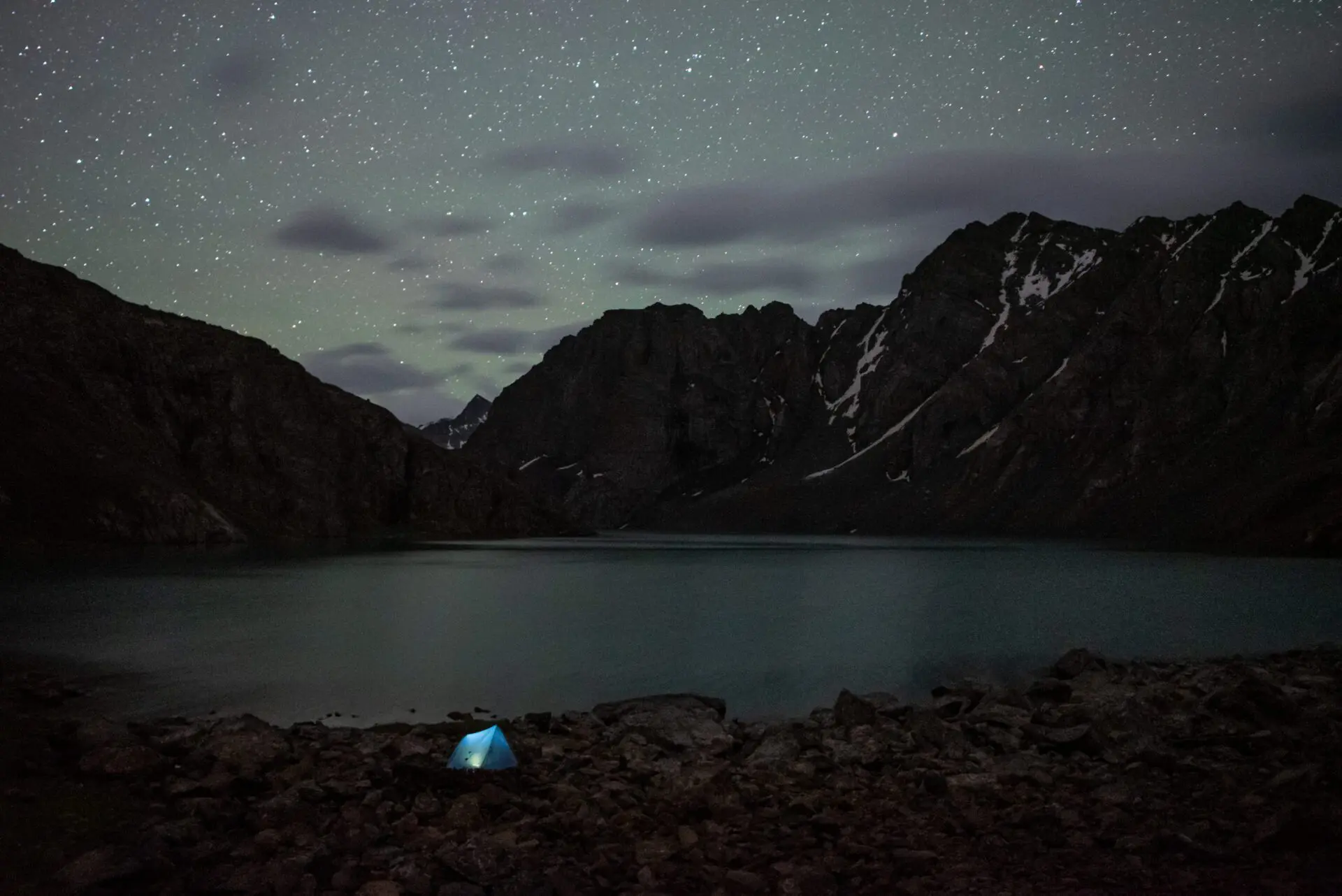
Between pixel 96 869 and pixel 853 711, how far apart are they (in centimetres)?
1935

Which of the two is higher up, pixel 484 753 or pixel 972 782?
pixel 484 753

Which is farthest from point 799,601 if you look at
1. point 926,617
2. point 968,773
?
point 968,773

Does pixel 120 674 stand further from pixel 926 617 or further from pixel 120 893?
pixel 926 617

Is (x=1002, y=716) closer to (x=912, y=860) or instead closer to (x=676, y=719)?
(x=676, y=719)

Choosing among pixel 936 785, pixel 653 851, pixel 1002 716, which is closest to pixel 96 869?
pixel 653 851

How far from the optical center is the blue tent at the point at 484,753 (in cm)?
1888

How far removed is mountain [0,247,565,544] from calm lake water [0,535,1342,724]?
824 inches

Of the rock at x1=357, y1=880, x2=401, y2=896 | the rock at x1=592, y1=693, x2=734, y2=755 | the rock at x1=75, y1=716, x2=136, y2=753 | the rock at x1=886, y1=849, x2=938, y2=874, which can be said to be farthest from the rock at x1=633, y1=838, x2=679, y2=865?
the rock at x1=75, y1=716, x2=136, y2=753

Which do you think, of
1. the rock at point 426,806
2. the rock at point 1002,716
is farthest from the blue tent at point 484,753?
the rock at point 1002,716

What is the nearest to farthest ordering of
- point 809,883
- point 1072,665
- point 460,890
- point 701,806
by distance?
point 460,890 → point 809,883 → point 701,806 → point 1072,665

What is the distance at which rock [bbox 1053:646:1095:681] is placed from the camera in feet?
119

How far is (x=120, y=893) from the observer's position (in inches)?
492

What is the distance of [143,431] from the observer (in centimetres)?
15175

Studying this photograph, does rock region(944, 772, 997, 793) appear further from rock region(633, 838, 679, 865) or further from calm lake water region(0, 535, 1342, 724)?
calm lake water region(0, 535, 1342, 724)
